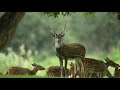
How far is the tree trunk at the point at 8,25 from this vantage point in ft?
16.6

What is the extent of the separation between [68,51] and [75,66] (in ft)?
0.48

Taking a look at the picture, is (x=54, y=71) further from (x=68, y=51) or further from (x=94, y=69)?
(x=94, y=69)

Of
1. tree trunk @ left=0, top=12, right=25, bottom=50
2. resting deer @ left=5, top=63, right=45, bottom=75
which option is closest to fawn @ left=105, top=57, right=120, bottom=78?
resting deer @ left=5, top=63, right=45, bottom=75

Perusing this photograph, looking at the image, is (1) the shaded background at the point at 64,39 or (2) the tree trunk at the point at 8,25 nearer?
(1) the shaded background at the point at 64,39

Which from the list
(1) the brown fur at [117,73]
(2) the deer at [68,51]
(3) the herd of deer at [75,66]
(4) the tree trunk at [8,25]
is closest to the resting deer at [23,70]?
(3) the herd of deer at [75,66]

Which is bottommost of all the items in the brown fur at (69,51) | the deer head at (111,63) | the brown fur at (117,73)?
the brown fur at (117,73)

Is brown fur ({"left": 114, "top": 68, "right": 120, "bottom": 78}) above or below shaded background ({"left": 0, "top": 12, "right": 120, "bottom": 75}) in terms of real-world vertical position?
below

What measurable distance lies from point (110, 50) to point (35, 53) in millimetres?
670

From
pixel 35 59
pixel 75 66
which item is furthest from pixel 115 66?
pixel 35 59

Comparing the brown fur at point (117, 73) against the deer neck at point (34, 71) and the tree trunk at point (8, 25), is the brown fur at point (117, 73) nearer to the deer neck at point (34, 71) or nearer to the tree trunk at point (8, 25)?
the deer neck at point (34, 71)

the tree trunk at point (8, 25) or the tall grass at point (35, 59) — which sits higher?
the tree trunk at point (8, 25)

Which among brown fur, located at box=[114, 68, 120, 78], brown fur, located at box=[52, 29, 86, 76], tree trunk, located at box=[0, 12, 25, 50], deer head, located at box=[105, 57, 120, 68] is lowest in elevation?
brown fur, located at box=[114, 68, 120, 78]

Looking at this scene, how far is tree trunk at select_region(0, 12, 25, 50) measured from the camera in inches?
199

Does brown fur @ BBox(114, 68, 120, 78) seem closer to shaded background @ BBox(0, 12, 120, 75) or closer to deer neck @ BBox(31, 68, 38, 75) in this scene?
shaded background @ BBox(0, 12, 120, 75)
